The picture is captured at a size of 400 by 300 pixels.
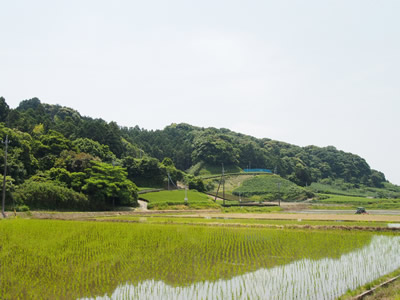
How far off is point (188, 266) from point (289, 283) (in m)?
3.64

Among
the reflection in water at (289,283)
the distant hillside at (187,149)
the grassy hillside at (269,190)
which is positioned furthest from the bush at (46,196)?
the grassy hillside at (269,190)

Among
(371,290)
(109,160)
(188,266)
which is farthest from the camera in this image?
(109,160)

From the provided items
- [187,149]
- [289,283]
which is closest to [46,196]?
[289,283]

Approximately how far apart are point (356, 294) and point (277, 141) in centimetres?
16604

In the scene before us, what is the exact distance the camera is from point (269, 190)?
8538cm

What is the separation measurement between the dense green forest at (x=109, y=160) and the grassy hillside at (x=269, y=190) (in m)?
14.5

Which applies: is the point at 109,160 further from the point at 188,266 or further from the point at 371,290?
the point at 371,290

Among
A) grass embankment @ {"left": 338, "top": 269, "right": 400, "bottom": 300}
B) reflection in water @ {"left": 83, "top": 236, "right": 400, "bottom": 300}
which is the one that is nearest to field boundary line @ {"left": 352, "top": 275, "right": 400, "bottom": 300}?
grass embankment @ {"left": 338, "top": 269, "right": 400, "bottom": 300}

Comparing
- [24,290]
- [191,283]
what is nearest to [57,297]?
[24,290]

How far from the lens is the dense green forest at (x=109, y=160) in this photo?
43.0 m

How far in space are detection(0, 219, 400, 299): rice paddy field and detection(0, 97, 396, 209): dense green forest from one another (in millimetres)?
25195

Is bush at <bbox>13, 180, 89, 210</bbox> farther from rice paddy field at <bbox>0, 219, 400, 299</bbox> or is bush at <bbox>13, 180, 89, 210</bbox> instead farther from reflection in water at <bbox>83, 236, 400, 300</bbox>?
reflection in water at <bbox>83, 236, 400, 300</bbox>

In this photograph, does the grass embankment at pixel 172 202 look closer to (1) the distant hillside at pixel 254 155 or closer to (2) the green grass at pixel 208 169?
(2) the green grass at pixel 208 169

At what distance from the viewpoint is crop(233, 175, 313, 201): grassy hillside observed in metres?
80.8
